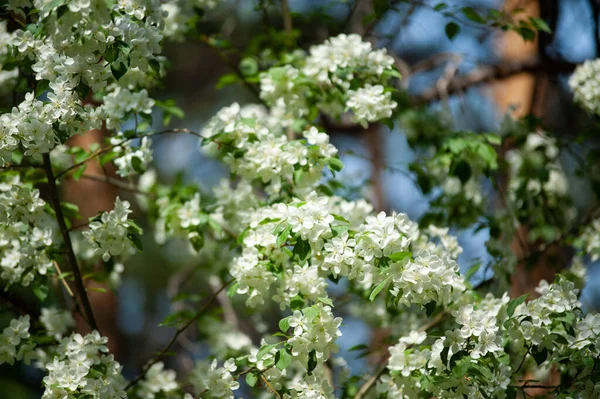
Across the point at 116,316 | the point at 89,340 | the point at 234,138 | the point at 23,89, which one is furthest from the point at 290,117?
the point at 116,316

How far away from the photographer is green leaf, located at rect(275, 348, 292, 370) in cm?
202

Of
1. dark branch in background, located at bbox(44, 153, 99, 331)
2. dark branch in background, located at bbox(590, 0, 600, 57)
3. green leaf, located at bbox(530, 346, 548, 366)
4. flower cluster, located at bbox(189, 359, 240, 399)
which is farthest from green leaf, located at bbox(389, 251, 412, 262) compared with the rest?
dark branch in background, located at bbox(590, 0, 600, 57)

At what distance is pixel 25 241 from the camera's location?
2490mm

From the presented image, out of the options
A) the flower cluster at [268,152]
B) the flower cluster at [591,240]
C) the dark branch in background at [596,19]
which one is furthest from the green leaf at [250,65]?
the dark branch in background at [596,19]

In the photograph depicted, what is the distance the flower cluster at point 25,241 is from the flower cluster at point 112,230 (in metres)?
0.24

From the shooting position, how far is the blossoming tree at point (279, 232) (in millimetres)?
2068

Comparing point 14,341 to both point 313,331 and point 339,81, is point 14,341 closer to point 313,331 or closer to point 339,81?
point 313,331

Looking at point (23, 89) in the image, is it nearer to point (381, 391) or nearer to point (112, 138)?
point (112, 138)

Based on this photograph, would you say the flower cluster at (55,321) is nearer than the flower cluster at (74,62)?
No

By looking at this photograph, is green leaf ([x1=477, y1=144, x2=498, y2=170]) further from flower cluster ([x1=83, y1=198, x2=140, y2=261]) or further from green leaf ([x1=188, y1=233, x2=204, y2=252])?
flower cluster ([x1=83, y1=198, x2=140, y2=261])

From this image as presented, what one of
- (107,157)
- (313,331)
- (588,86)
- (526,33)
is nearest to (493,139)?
(526,33)

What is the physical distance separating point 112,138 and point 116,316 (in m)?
2.89

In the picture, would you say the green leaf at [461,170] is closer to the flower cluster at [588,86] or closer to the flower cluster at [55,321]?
the flower cluster at [588,86]

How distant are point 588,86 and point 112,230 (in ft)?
7.86
